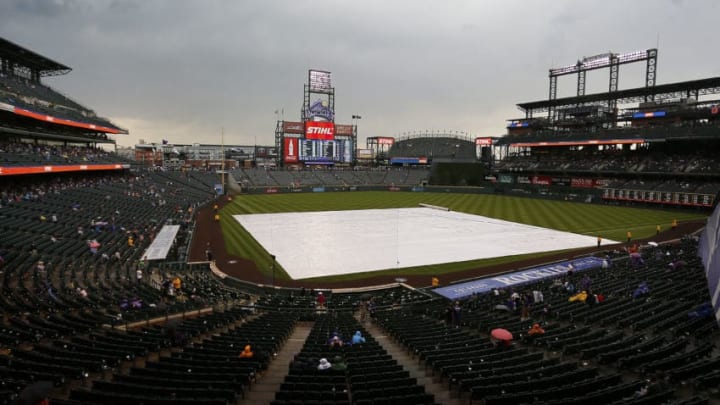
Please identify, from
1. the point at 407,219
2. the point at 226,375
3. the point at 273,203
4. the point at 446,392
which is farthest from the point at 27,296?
the point at 273,203

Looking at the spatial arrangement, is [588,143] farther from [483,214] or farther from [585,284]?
[585,284]

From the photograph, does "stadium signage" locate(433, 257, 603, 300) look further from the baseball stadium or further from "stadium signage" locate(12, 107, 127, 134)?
"stadium signage" locate(12, 107, 127, 134)

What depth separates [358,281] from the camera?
25.3 m

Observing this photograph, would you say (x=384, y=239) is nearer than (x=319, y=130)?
Yes

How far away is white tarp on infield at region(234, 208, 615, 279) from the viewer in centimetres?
2986

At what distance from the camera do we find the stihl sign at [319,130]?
288 ft

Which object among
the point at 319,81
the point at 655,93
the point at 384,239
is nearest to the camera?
the point at 384,239

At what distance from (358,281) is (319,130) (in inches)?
2648

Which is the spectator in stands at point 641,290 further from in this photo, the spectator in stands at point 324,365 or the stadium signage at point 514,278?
the spectator in stands at point 324,365

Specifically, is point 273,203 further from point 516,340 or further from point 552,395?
point 552,395

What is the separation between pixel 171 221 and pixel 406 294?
26942mm

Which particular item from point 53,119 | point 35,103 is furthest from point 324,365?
point 35,103

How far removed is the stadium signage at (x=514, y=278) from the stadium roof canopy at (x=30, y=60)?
5457 centimetres

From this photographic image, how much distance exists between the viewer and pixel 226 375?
943 centimetres
